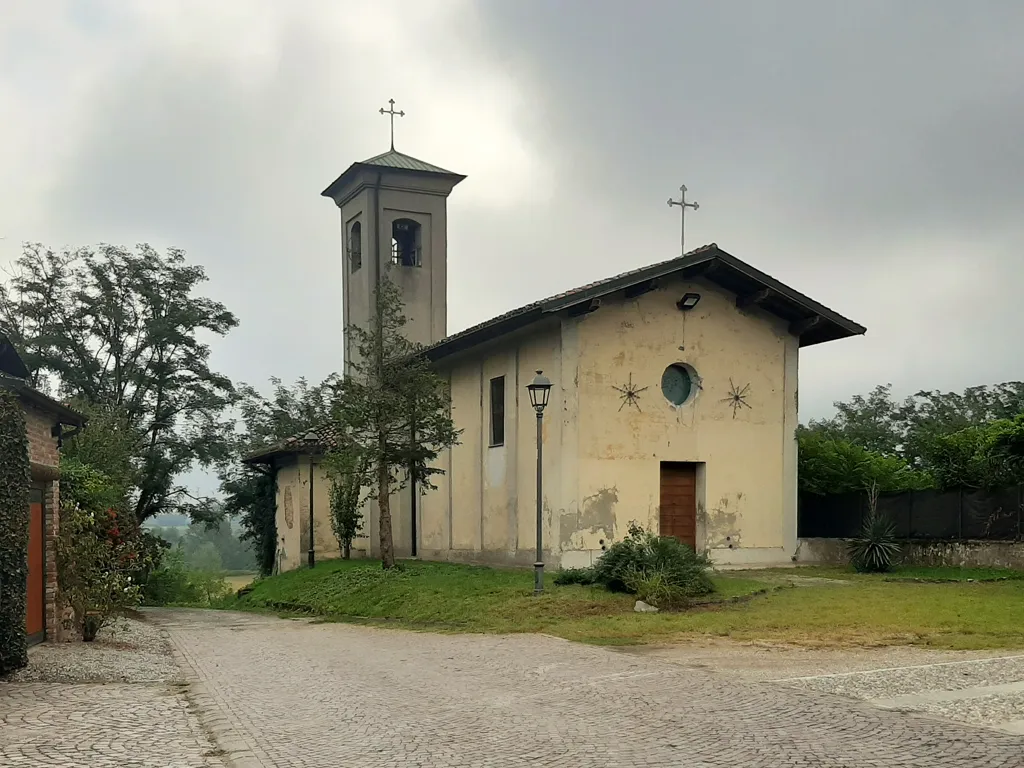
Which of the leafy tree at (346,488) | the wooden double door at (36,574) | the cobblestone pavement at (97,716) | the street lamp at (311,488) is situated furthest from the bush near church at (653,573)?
the street lamp at (311,488)

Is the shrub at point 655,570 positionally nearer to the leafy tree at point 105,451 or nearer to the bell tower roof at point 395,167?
the leafy tree at point 105,451

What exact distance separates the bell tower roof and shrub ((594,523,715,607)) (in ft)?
68.8

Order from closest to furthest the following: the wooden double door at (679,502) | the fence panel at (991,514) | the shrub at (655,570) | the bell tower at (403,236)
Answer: the shrub at (655,570)
the fence panel at (991,514)
the wooden double door at (679,502)
the bell tower at (403,236)

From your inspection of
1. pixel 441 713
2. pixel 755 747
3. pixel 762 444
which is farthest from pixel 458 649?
pixel 762 444

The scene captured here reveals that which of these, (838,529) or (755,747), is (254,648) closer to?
(755,747)

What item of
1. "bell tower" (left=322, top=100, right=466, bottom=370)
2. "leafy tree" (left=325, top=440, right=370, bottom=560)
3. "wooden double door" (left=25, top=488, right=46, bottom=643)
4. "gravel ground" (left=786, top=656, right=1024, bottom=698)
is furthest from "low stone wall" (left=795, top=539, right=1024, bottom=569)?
"wooden double door" (left=25, top=488, right=46, bottom=643)

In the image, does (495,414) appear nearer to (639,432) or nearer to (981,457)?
(639,432)

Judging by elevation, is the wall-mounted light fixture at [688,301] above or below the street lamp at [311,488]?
above

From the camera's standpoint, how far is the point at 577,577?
19.1 meters

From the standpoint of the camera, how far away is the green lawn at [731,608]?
13781mm

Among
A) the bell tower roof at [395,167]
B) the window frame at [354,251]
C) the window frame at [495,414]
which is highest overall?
the bell tower roof at [395,167]

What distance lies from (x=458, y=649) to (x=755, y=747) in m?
7.23

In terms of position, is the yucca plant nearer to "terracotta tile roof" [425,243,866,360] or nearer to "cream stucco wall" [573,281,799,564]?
"cream stucco wall" [573,281,799,564]

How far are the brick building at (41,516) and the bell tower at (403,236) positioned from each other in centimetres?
2063
